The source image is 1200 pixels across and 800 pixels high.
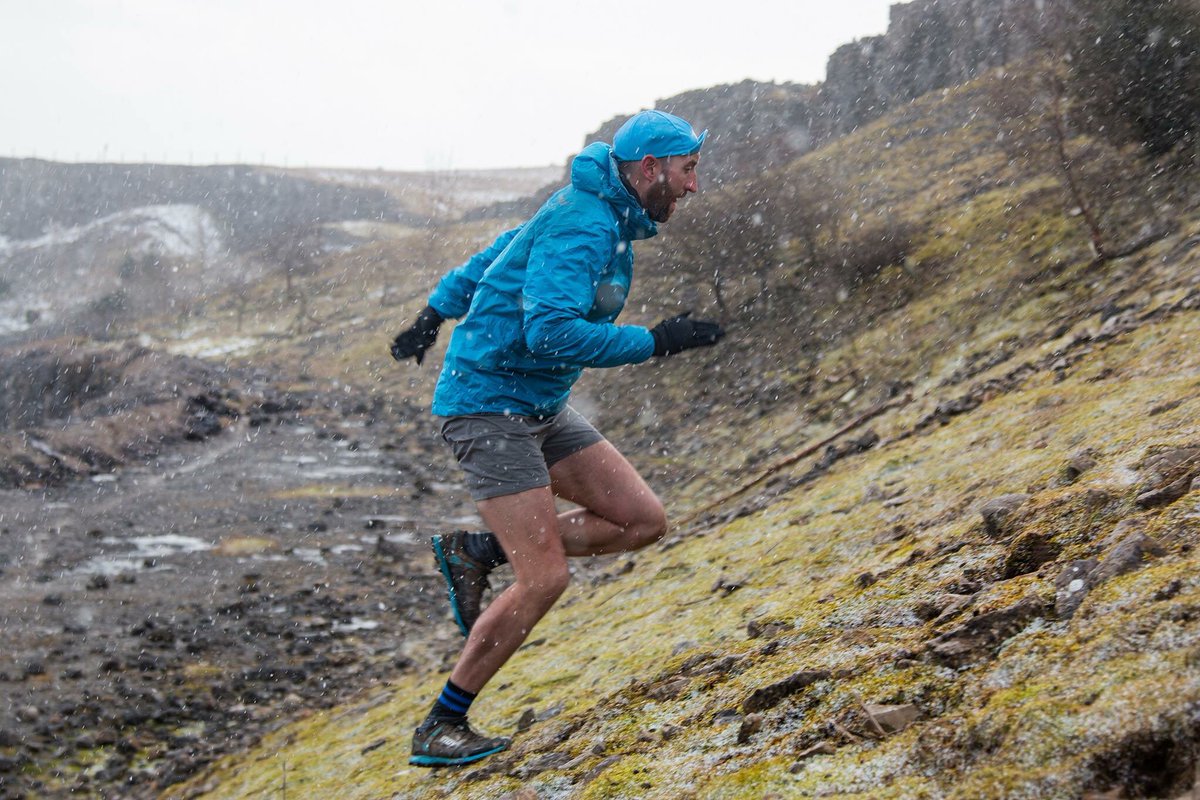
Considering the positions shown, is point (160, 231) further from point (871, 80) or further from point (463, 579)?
point (463, 579)

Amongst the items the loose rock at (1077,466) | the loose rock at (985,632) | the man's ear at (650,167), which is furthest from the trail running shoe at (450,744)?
the loose rock at (1077,466)

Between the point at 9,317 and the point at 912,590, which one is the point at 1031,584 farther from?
the point at 9,317

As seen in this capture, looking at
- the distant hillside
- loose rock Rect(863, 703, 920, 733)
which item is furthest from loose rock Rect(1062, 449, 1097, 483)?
the distant hillside

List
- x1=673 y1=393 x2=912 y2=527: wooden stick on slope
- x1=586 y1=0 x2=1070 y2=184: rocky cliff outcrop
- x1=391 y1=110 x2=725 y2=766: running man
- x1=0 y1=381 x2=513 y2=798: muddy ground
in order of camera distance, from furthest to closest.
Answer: x1=586 y1=0 x2=1070 y2=184: rocky cliff outcrop < x1=673 y1=393 x2=912 y2=527: wooden stick on slope < x1=0 y1=381 x2=513 y2=798: muddy ground < x1=391 y1=110 x2=725 y2=766: running man

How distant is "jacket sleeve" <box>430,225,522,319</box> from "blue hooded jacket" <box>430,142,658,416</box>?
0.55m

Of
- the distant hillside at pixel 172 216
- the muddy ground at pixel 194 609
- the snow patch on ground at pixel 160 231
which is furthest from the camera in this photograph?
the snow patch on ground at pixel 160 231

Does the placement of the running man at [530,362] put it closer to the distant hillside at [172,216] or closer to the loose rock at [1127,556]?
the loose rock at [1127,556]

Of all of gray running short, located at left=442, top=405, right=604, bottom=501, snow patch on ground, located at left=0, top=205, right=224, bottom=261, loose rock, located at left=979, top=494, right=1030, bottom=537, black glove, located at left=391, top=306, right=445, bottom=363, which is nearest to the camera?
loose rock, located at left=979, top=494, right=1030, bottom=537

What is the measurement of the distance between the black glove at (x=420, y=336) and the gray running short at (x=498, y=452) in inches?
37.5

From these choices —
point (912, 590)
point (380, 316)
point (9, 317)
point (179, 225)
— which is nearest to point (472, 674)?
point (912, 590)

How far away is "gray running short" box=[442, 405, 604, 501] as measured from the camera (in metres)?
3.80

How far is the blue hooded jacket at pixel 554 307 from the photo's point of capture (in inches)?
140

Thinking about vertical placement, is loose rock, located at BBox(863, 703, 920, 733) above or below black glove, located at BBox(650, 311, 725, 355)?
below

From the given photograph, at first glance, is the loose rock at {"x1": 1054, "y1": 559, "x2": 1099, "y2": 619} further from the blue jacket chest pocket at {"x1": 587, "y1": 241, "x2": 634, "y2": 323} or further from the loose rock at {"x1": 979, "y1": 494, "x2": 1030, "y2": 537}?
the blue jacket chest pocket at {"x1": 587, "y1": 241, "x2": 634, "y2": 323}
